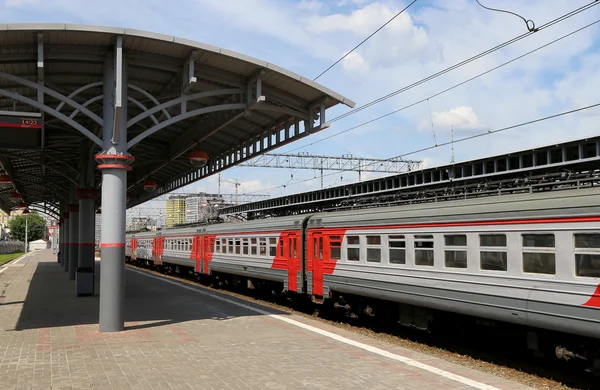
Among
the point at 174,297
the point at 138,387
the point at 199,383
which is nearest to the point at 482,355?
the point at 199,383

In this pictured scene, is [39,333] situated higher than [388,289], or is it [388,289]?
[388,289]

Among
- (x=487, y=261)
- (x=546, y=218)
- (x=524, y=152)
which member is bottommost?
(x=487, y=261)

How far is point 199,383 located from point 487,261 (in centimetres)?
450

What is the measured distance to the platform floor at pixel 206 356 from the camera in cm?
693

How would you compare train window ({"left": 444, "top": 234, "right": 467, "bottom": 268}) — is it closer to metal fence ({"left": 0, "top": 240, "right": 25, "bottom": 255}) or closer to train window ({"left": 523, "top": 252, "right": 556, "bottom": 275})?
train window ({"left": 523, "top": 252, "right": 556, "bottom": 275})

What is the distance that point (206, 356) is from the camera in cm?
834

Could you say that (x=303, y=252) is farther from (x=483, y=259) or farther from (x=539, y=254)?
(x=539, y=254)

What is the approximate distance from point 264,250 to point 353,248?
471cm

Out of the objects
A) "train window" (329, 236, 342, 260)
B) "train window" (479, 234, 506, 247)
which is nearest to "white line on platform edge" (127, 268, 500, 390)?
"train window" (329, 236, 342, 260)

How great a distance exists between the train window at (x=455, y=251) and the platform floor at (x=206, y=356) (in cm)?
153

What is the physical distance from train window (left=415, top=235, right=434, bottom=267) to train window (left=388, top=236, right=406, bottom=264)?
1.24 ft

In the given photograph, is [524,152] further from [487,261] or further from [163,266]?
[163,266]

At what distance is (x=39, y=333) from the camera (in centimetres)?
1024

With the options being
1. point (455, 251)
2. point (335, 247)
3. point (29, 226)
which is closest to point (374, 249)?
point (335, 247)
